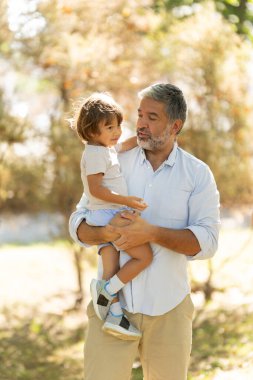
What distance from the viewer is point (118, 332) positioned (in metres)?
3.22

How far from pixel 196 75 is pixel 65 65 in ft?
6.06

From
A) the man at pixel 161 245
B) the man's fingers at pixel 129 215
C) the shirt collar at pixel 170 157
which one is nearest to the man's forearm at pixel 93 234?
the man at pixel 161 245

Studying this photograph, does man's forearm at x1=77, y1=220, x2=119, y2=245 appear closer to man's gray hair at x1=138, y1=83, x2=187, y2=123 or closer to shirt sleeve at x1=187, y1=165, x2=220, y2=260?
shirt sleeve at x1=187, y1=165, x2=220, y2=260

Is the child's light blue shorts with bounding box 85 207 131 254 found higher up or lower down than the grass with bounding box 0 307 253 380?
higher up

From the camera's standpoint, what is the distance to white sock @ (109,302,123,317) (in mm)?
3311

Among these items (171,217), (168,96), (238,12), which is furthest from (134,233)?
(238,12)

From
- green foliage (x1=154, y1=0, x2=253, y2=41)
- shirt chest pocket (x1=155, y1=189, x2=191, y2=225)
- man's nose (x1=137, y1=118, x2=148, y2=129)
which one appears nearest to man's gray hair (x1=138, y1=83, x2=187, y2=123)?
man's nose (x1=137, y1=118, x2=148, y2=129)

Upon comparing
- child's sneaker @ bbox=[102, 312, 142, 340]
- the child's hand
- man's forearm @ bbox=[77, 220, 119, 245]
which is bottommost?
child's sneaker @ bbox=[102, 312, 142, 340]

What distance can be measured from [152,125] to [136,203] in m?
0.41

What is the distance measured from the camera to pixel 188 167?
3.44m

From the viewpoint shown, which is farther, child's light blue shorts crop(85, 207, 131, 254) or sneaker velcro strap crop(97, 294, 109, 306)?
child's light blue shorts crop(85, 207, 131, 254)

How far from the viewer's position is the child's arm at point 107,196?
330 cm

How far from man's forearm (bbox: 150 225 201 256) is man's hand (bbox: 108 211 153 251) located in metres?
0.03

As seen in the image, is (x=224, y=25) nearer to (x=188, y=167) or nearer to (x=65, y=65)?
(x=65, y=65)
